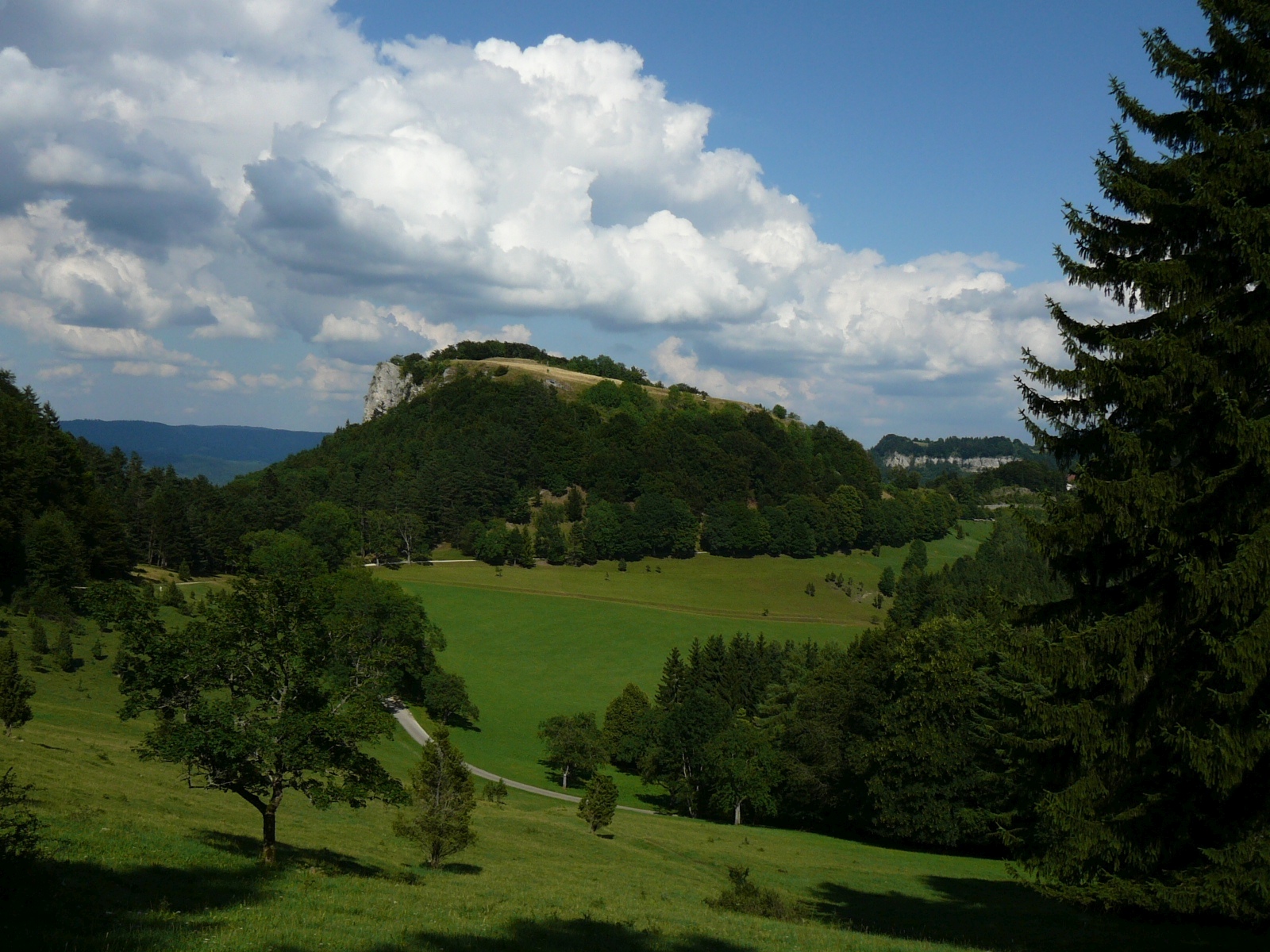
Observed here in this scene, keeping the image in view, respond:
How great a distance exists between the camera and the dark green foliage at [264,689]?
18141 mm

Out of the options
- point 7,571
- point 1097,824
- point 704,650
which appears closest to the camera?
point 1097,824

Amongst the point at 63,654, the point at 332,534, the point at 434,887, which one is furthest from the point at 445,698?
the point at 332,534

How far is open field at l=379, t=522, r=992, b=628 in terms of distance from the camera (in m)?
127

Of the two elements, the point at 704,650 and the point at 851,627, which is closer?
the point at 704,650

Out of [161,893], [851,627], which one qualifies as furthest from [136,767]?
[851,627]

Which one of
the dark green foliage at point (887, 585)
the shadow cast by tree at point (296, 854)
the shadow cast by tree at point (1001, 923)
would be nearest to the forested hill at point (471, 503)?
the dark green foliage at point (887, 585)

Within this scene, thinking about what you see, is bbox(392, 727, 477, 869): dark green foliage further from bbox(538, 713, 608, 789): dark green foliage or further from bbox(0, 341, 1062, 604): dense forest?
bbox(0, 341, 1062, 604): dense forest

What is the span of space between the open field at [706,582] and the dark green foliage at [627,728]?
44054 millimetres

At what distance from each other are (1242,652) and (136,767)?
39.0m

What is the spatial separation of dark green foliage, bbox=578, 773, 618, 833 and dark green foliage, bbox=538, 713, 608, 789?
83.6 ft

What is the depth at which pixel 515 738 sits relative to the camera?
77438 mm

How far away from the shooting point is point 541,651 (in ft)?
337

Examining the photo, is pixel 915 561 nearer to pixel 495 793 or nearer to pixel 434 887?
pixel 495 793

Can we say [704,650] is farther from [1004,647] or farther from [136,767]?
[1004,647]
